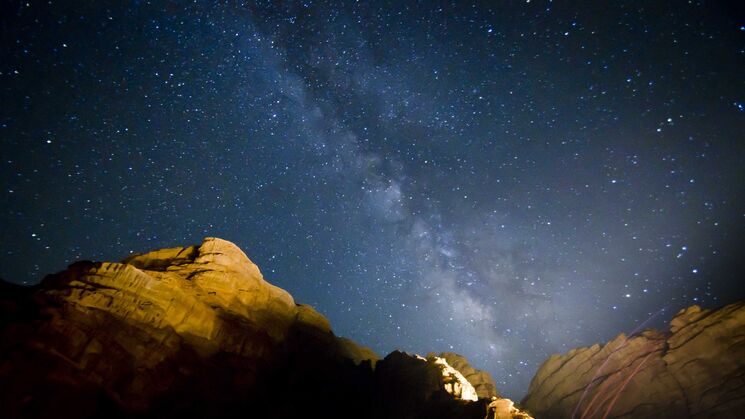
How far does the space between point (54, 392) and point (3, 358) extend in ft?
6.55

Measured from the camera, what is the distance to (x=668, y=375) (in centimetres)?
2777

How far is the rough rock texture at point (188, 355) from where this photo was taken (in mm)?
11430

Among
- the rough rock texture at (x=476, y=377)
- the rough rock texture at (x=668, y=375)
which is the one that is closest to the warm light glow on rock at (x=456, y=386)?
the rough rock texture at (x=476, y=377)

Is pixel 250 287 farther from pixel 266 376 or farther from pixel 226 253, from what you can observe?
pixel 266 376

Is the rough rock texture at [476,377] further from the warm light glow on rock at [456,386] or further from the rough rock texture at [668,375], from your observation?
the warm light glow on rock at [456,386]

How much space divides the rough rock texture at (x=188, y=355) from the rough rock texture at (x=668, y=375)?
2177cm

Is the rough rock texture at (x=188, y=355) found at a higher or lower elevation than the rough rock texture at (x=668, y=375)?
lower

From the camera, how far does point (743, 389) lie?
23391 mm

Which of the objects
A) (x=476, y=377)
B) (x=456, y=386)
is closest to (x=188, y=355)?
(x=456, y=386)

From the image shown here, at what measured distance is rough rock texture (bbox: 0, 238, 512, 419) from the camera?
37.5 ft

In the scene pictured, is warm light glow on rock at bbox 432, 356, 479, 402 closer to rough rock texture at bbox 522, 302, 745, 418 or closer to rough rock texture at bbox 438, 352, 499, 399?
rough rock texture at bbox 438, 352, 499, 399

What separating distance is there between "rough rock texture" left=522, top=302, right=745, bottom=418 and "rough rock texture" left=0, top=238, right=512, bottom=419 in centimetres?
2177

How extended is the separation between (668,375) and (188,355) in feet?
130

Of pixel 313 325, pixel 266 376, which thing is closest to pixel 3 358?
pixel 266 376
